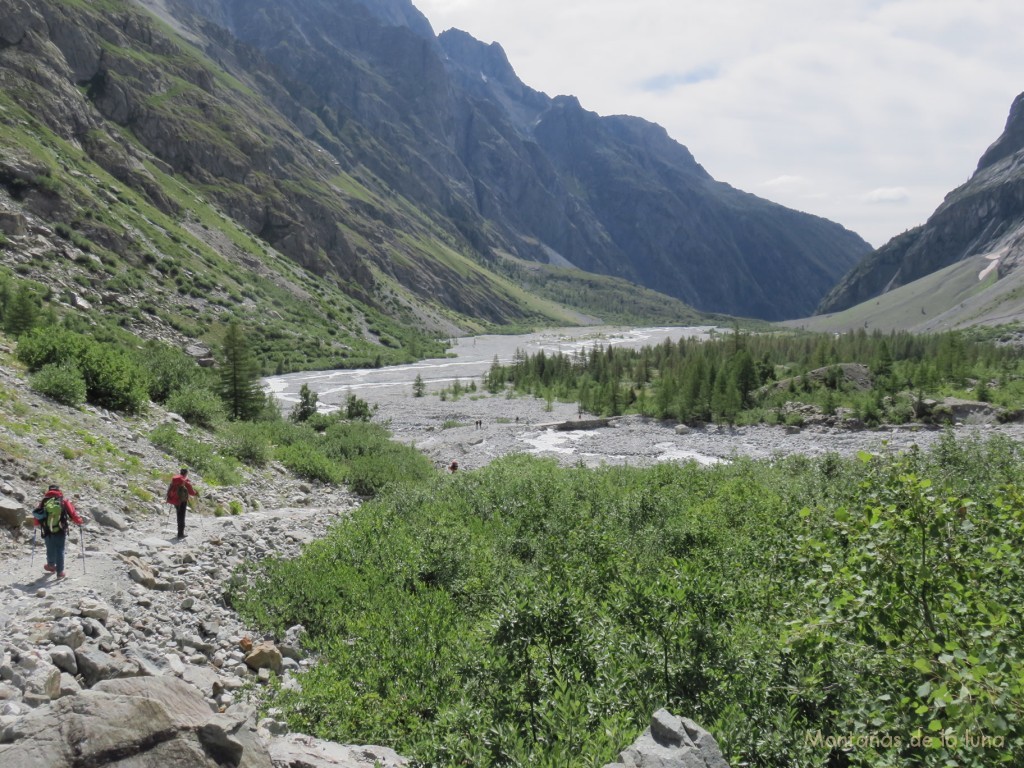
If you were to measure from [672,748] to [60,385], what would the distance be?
81.8 ft

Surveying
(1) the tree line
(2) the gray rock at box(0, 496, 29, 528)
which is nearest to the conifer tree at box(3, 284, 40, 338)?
(2) the gray rock at box(0, 496, 29, 528)

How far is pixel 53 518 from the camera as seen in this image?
37.3 feet

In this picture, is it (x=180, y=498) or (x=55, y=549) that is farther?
(x=180, y=498)

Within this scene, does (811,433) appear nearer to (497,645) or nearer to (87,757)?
(497,645)

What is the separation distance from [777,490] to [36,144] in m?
143

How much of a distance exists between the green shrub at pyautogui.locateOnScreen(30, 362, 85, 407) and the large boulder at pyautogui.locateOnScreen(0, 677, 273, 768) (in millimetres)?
20077

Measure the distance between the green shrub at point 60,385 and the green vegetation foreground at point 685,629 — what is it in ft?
44.8

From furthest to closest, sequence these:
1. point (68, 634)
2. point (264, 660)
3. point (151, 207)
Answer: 1. point (151, 207)
2. point (264, 660)
3. point (68, 634)

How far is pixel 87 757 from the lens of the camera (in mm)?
5660

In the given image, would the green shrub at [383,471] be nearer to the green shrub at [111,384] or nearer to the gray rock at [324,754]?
the green shrub at [111,384]

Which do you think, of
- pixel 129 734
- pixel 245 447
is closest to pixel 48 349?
pixel 245 447

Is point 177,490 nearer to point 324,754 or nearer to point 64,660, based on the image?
point 64,660

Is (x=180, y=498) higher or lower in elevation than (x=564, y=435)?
higher

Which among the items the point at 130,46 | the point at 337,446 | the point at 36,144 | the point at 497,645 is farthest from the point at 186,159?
the point at 497,645
